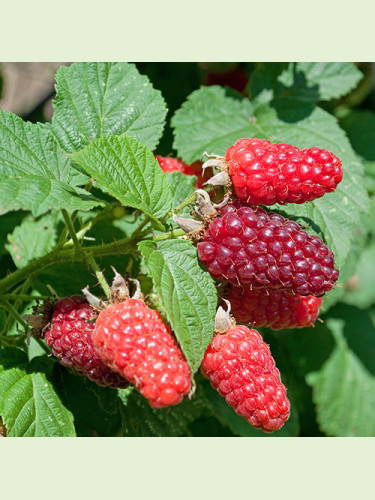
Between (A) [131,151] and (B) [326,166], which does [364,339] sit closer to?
(B) [326,166]

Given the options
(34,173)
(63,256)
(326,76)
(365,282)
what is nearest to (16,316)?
(63,256)

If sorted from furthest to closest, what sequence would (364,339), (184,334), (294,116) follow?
(364,339), (294,116), (184,334)

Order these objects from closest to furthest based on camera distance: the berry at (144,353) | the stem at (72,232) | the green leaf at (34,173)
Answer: the berry at (144,353) < the green leaf at (34,173) < the stem at (72,232)

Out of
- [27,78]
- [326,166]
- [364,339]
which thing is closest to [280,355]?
[364,339]

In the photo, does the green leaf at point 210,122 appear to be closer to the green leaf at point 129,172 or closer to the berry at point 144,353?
the green leaf at point 129,172

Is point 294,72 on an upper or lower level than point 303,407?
upper

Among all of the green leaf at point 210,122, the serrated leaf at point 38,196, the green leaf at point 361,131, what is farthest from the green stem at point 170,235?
the green leaf at point 361,131

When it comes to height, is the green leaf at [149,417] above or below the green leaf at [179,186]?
below
